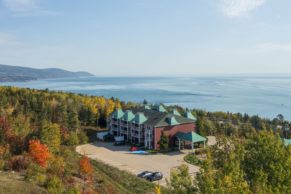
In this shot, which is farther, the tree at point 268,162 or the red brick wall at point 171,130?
the red brick wall at point 171,130

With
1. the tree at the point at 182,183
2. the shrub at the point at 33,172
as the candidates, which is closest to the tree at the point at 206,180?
the tree at the point at 182,183

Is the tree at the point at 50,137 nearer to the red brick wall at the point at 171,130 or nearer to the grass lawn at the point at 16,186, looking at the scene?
the grass lawn at the point at 16,186

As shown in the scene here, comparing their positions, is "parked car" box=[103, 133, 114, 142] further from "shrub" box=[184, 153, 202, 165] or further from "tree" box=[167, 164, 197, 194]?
"tree" box=[167, 164, 197, 194]

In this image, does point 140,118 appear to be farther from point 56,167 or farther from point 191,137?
point 56,167

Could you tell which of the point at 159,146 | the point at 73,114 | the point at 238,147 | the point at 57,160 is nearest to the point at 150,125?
the point at 159,146

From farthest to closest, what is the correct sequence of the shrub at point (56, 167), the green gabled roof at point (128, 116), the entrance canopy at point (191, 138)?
1. the green gabled roof at point (128, 116)
2. the entrance canopy at point (191, 138)
3. the shrub at point (56, 167)

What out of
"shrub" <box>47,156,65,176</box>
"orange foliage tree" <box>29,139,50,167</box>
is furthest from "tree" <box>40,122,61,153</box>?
"shrub" <box>47,156,65,176</box>

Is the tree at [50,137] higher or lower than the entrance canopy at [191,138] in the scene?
higher

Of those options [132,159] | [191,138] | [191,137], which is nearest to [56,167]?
[132,159]
